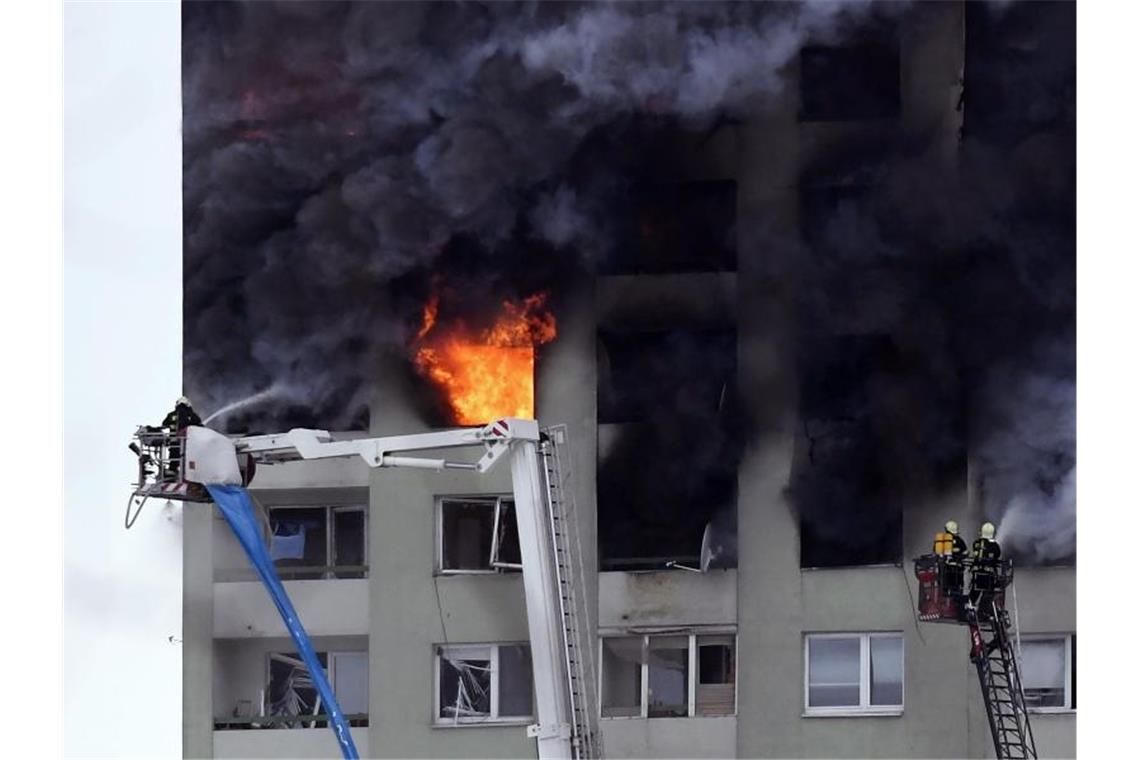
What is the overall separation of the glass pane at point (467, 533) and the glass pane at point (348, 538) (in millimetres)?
547

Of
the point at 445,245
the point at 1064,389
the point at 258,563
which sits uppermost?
the point at 445,245

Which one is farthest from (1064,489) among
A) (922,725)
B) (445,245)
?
(445,245)

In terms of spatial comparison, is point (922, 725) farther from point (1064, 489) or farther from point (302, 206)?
point (302, 206)

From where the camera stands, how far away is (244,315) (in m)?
14.5

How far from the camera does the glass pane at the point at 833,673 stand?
14.1 metres

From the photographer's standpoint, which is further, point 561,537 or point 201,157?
point 201,157

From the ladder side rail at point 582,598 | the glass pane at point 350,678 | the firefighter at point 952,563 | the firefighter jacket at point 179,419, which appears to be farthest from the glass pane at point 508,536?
the firefighter at point 952,563

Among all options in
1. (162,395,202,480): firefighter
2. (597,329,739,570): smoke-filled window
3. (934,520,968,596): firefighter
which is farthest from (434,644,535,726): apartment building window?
(934,520,968,596): firefighter

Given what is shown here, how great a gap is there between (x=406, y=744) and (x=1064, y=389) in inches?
187

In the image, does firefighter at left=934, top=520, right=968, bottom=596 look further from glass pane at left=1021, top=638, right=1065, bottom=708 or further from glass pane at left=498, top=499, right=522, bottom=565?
glass pane at left=498, top=499, right=522, bottom=565

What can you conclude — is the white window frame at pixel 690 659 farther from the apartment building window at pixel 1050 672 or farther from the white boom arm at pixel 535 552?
the apartment building window at pixel 1050 672

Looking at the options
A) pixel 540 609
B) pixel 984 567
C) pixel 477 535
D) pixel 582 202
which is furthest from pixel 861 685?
pixel 582 202

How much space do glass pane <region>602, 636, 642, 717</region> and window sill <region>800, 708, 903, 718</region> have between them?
107 cm

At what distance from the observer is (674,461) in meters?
14.1
